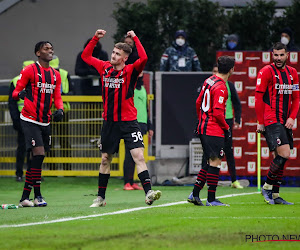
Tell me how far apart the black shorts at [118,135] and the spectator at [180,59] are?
23.5ft

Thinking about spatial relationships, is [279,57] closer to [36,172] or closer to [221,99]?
[221,99]

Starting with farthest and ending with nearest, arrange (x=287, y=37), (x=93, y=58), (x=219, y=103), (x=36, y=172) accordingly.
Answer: (x=287, y=37) → (x=36, y=172) → (x=93, y=58) → (x=219, y=103)

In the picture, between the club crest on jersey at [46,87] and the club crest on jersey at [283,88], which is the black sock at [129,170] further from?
the club crest on jersey at [283,88]

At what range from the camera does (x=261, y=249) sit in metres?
7.55

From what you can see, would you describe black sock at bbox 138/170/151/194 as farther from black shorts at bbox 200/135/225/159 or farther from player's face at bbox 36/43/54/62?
player's face at bbox 36/43/54/62

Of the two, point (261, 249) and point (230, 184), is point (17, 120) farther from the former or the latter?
point (261, 249)

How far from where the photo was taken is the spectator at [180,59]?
18719 mm

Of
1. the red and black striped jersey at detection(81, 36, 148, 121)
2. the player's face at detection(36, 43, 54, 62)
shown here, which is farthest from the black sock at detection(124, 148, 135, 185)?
the red and black striped jersey at detection(81, 36, 148, 121)

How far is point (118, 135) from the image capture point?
1169 centimetres

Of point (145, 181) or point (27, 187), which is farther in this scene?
point (27, 187)

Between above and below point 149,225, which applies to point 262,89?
above

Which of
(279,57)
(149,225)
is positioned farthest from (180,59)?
(149,225)

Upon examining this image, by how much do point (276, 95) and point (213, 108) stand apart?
120 cm

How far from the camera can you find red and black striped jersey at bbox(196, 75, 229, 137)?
11.5 meters
